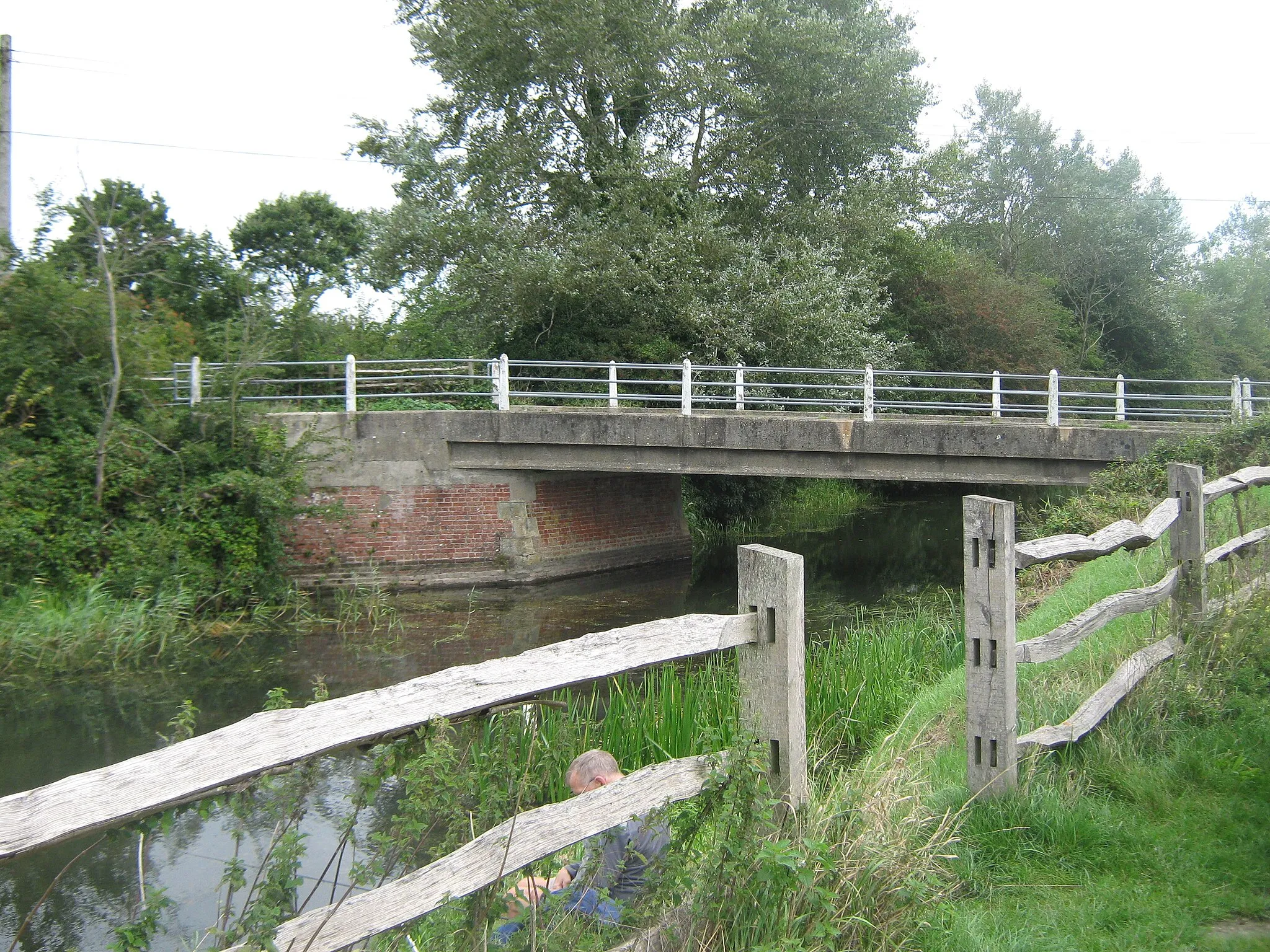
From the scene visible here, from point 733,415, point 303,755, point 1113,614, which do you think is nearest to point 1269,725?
point 1113,614

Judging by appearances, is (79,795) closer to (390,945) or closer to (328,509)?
(390,945)

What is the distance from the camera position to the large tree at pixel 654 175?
19.7 metres

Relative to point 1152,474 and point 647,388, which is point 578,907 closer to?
point 1152,474

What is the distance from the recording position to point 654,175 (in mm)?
20156

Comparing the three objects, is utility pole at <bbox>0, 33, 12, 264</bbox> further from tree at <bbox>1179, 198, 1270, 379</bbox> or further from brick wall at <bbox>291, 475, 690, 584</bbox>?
tree at <bbox>1179, 198, 1270, 379</bbox>

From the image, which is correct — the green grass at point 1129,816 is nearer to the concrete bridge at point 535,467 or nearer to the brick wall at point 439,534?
the concrete bridge at point 535,467

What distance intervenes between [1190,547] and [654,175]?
16.3 meters

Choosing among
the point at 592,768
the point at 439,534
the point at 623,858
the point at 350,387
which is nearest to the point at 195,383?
the point at 350,387

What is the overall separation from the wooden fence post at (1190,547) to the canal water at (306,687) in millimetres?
4110

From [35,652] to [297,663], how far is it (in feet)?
9.25

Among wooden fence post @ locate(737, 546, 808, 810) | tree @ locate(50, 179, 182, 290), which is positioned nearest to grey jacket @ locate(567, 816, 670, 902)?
wooden fence post @ locate(737, 546, 808, 810)

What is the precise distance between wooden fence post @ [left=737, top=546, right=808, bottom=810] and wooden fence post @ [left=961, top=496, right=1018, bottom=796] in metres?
1.02

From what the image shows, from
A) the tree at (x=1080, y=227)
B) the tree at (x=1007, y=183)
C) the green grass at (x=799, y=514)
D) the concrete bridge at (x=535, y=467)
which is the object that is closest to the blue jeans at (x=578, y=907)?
the concrete bridge at (x=535, y=467)

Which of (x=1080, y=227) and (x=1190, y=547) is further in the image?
(x=1080, y=227)
